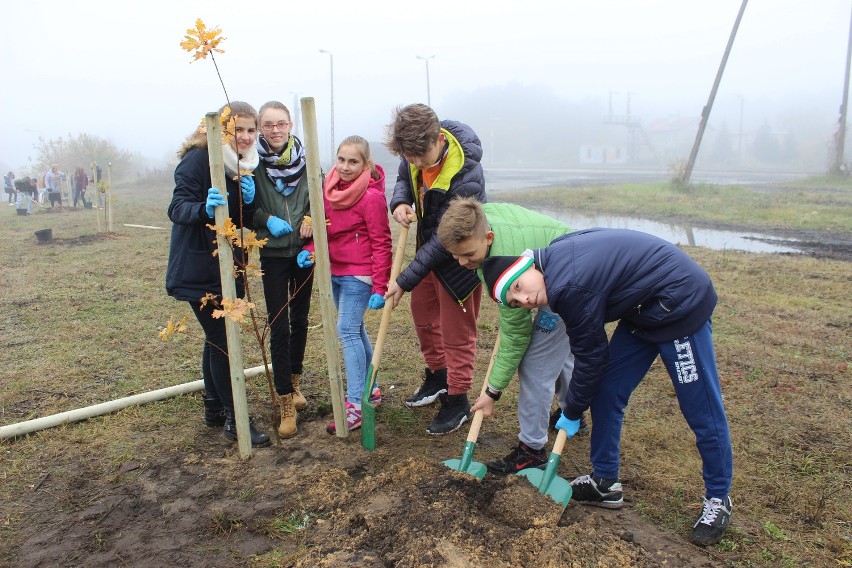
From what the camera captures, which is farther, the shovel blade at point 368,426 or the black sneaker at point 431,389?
the black sneaker at point 431,389

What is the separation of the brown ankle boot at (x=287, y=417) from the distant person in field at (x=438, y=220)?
0.86 m

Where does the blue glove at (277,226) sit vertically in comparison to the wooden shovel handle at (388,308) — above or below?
above

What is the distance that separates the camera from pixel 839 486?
358cm

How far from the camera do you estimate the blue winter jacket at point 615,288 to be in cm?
Answer: 284

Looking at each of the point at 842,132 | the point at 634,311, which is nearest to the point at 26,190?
the point at 634,311

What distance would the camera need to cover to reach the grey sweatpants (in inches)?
135

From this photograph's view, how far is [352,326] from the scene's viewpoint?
161 inches

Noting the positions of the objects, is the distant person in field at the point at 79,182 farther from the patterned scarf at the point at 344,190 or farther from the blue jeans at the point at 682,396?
the blue jeans at the point at 682,396

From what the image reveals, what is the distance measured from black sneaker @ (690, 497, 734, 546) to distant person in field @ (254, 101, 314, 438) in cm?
236

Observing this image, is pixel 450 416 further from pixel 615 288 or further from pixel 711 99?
pixel 711 99

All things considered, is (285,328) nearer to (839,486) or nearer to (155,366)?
(155,366)

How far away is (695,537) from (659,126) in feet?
301

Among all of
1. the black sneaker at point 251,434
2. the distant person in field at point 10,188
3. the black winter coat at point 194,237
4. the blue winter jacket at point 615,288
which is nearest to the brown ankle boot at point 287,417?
the black sneaker at point 251,434

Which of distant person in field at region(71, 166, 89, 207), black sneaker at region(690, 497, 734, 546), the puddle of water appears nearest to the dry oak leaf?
black sneaker at region(690, 497, 734, 546)
